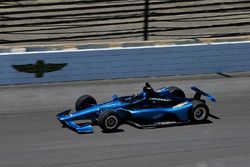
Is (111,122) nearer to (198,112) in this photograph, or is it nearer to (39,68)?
(198,112)

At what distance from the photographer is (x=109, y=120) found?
10.8 m

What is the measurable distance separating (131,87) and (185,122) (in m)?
3.65

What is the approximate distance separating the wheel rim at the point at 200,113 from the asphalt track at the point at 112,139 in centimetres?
16

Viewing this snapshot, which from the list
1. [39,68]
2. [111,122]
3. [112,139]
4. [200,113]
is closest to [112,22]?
[39,68]

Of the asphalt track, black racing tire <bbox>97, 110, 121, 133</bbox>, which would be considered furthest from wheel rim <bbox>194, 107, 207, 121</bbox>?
black racing tire <bbox>97, 110, 121, 133</bbox>

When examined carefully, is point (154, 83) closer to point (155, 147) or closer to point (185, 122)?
point (185, 122)

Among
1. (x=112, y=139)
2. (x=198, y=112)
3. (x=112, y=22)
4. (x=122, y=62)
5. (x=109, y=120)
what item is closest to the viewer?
(x=112, y=139)

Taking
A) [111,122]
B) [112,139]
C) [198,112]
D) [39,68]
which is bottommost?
[112,139]

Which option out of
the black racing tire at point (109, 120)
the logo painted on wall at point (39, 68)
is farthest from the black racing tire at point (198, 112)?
the logo painted on wall at point (39, 68)

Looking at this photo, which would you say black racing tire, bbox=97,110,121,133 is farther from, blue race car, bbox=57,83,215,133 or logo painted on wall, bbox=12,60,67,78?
logo painted on wall, bbox=12,60,67,78

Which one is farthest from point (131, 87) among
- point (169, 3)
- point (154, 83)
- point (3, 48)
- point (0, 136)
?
point (169, 3)

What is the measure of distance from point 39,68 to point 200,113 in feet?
17.1

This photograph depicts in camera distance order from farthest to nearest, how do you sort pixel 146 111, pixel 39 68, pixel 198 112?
pixel 39 68
pixel 198 112
pixel 146 111

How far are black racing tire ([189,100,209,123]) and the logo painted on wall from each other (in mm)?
4874
